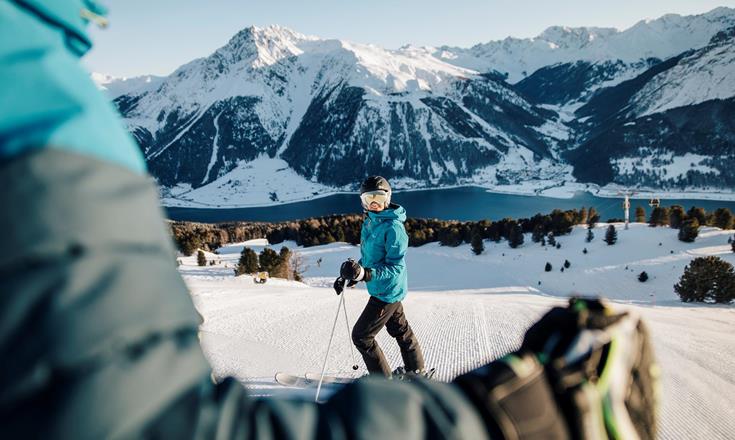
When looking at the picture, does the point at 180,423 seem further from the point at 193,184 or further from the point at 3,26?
the point at 193,184

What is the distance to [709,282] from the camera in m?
17.5

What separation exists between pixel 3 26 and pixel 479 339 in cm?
584

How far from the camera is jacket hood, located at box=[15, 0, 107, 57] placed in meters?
0.58

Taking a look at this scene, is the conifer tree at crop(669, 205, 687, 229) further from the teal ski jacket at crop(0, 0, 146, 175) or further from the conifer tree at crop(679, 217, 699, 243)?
the teal ski jacket at crop(0, 0, 146, 175)

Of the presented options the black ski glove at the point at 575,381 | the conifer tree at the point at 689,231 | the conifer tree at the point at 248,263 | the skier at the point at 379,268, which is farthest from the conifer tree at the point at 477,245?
the black ski glove at the point at 575,381

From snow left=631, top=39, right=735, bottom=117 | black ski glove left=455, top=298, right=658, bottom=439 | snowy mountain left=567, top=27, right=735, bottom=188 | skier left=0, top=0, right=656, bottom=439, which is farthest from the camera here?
snow left=631, top=39, right=735, bottom=117

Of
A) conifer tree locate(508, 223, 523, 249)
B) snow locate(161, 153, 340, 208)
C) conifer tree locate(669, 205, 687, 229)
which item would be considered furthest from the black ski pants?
snow locate(161, 153, 340, 208)

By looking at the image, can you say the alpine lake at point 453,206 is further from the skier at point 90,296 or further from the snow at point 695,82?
the skier at point 90,296

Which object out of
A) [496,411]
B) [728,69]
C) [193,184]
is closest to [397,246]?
[496,411]

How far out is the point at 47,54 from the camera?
1.85 ft

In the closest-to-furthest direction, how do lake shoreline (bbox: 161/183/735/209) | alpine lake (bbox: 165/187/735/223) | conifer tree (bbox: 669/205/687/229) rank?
conifer tree (bbox: 669/205/687/229) → alpine lake (bbox: 165/187/735/223) → lake shoreline (bbox: 161/183/735/209)

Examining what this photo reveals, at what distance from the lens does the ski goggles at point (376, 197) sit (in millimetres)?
3592

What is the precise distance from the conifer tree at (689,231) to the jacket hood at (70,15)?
3872 centimetres

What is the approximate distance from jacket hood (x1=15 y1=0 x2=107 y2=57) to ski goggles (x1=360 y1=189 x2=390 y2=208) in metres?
2.94
